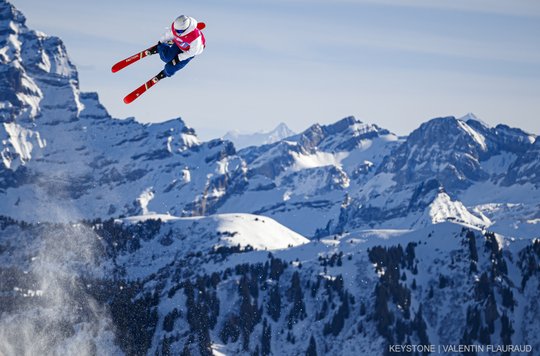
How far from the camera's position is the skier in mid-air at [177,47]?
85.9 meters

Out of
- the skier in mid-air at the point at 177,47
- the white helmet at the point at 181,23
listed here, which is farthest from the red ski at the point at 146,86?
the white helmet at the point at 181,23

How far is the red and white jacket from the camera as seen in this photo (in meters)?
86.2

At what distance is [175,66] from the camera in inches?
3506

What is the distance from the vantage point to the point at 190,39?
8656 cm

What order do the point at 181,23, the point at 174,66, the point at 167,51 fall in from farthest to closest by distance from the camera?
the point at 174,66 < the point at 167,51 < the point at 181,23

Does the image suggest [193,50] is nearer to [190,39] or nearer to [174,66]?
[190,39]

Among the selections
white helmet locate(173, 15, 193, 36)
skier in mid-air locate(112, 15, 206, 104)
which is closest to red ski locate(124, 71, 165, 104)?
skier in mid-air locate(112, 15, 206, 104)

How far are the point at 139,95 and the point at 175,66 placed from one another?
455 centimetres

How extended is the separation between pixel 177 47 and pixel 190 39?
1.55 meters

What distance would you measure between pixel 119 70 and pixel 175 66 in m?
4.58

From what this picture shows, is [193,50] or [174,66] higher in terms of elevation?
[193,50]

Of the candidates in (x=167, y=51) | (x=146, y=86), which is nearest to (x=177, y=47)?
(x=167, y=51)

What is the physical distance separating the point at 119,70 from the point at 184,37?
6398 mm

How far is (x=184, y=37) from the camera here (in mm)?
86250
